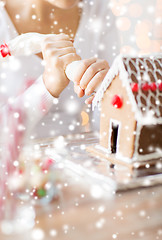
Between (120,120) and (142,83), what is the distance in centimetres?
9

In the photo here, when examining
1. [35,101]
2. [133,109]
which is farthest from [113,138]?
[35,101]

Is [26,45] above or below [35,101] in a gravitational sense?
above

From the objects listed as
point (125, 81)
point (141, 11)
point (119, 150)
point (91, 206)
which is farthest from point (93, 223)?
point (141, 11)

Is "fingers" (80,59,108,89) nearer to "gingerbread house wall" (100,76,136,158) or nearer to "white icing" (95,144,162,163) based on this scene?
"gingerbread house wall" (100,76,136,158)

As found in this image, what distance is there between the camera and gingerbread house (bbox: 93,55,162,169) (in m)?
0.62

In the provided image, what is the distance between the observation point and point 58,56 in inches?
26.7

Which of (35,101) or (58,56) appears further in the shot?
(35,101)

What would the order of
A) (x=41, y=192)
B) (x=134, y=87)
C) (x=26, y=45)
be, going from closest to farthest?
(x=134, y=87) < (x=26, y=45) < (x=41, y=192)

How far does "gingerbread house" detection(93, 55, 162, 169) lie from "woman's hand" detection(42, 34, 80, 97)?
3.4 inches

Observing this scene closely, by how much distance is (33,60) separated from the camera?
1.00 metres

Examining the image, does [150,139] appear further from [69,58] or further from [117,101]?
[69,58]

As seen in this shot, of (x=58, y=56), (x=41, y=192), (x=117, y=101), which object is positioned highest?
(x=58, y=56)

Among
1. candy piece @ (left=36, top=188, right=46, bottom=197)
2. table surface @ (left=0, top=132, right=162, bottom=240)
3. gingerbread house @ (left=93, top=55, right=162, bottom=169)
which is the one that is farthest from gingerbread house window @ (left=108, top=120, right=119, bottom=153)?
candy piece @ (left=36, top=188, right=46, bottom=197)

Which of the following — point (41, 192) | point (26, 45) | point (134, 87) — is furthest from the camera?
point (41, 192)
